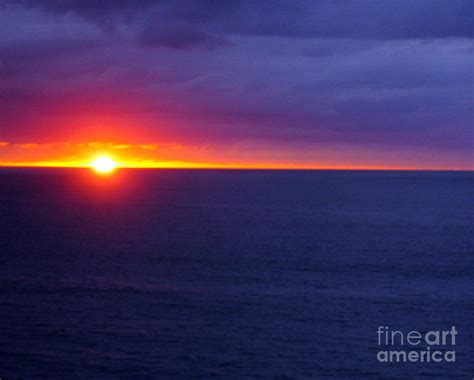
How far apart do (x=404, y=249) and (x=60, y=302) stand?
158 ft

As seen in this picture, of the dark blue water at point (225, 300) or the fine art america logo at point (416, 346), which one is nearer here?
the dark blue water at point (225, 300)

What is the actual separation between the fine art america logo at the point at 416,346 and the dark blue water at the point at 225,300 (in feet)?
1.97

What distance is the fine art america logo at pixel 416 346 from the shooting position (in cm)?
3803

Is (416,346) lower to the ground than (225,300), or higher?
lower

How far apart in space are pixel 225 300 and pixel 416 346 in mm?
16398

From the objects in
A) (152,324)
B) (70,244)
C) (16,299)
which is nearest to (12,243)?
(70,244)

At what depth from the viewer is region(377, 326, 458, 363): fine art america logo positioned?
3803 centimetres

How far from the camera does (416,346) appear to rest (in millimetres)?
40219

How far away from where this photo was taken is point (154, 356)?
3797 centimetres

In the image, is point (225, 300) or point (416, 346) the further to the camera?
point (225, 300)

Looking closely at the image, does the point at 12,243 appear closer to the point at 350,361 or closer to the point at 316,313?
the point at 316,313

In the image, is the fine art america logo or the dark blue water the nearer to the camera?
the dark blue water

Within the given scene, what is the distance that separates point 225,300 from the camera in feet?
167

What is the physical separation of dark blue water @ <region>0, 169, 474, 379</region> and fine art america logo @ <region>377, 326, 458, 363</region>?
1.97ft
